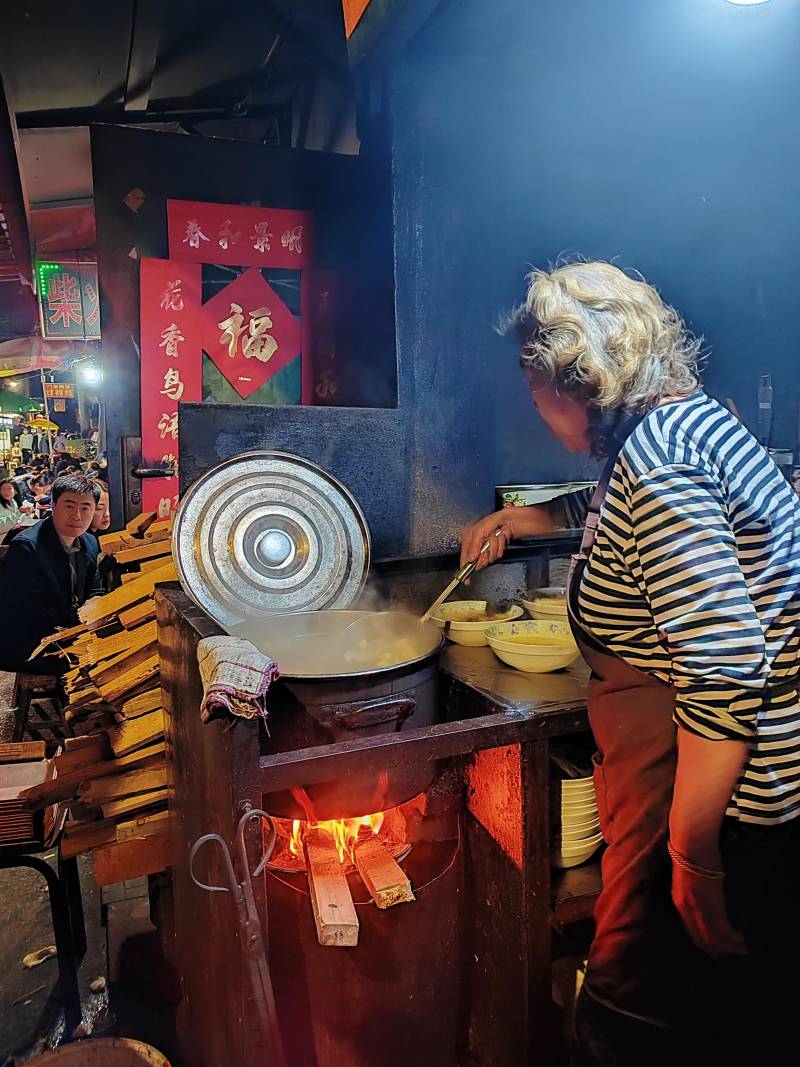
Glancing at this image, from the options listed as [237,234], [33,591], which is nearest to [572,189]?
[237,234]

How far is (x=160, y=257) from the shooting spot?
509 cm

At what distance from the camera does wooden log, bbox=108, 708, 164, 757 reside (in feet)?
10.6

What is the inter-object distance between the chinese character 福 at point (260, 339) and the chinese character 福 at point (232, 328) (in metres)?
0.08

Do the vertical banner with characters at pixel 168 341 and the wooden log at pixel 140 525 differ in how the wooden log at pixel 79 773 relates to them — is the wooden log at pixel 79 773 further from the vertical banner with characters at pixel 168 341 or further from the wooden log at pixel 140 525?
the vertical banner with characters at pixel 168 341

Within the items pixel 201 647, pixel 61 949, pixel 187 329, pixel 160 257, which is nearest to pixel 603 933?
pixel 201 647

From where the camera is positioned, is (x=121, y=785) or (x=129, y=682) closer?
(x=121, y=785)

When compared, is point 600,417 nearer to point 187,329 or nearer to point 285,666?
point 285,666

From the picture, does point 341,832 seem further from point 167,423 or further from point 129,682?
point 167,423

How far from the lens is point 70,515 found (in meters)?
5.89

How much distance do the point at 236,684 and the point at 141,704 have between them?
6.28 feet

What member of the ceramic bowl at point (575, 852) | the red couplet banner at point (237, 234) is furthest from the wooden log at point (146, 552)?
the ceramic bowl at point (575, 852)

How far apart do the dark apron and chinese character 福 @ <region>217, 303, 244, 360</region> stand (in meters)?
3.95

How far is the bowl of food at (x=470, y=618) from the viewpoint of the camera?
3049 mm

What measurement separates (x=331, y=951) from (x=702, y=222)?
5.17m
